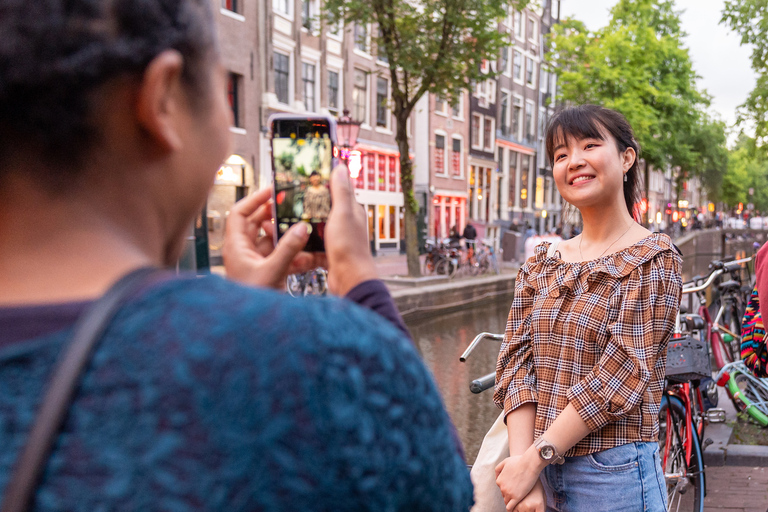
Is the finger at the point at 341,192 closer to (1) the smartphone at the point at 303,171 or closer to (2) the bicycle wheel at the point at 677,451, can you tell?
(1) the smartphone at the point at 303,171

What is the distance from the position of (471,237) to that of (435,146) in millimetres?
9348

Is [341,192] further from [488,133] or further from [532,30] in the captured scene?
[532,30]

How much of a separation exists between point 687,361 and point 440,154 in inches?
1201

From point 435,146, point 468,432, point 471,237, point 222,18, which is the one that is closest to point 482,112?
point 435,146

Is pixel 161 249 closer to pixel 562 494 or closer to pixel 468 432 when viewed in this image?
pixel 562 494

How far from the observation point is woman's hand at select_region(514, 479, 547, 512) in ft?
5.52

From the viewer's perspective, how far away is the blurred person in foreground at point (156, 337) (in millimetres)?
535

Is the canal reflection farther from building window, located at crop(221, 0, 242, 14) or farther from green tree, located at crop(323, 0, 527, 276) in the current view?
building window, located at crop(221, 0, 242, 14)

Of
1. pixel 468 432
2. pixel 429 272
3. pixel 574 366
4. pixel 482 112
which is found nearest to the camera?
pixel 574 366

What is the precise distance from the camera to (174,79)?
25.0 inches

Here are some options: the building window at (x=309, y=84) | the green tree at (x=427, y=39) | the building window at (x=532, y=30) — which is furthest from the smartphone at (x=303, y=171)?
the building window at (x=532, y=30)

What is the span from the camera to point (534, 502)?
1.69 meters

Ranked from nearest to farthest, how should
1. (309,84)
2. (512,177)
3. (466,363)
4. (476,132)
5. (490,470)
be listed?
(490,470)
(466,363)
(309,84)
(476,132)
(512,177)

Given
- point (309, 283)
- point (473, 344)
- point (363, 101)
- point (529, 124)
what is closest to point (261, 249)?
point (473, 344)
